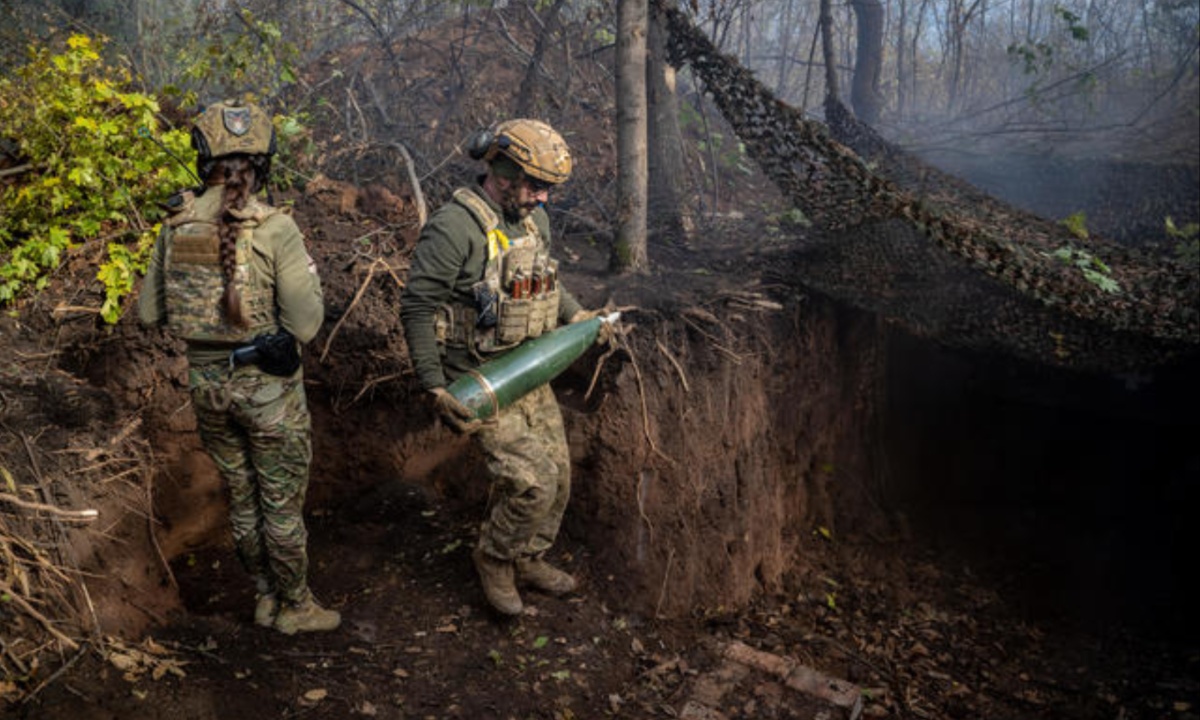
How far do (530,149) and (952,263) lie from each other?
123 inches

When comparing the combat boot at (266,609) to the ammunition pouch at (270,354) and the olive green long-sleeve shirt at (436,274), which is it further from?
the olive green long-sleeve shirt at (436,274)

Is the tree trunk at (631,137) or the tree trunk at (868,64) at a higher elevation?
the tree trunk at (868,64)

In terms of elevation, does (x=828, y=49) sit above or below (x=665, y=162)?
above

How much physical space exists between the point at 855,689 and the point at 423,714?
207cm

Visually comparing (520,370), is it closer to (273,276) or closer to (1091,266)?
(273,276)

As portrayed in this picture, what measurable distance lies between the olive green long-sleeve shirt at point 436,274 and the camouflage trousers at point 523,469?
37cm

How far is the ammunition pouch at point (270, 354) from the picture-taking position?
3051mm

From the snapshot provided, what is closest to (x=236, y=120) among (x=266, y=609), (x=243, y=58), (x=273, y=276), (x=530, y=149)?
(x=273, y=276)

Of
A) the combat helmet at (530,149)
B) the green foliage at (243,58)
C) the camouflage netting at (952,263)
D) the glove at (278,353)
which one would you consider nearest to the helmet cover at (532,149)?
the combat helmet at (530,149)

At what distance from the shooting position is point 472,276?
3332mm

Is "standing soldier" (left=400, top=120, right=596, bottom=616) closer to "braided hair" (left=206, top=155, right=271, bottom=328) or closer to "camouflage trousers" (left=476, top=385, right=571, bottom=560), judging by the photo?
"camouflage trousers" (left=476, top=385, right=571, bottom=560)

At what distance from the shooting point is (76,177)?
420 cm

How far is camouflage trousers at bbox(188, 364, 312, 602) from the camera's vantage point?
10.1ft

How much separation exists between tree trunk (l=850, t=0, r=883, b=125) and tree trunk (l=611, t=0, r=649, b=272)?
7.49 meters
